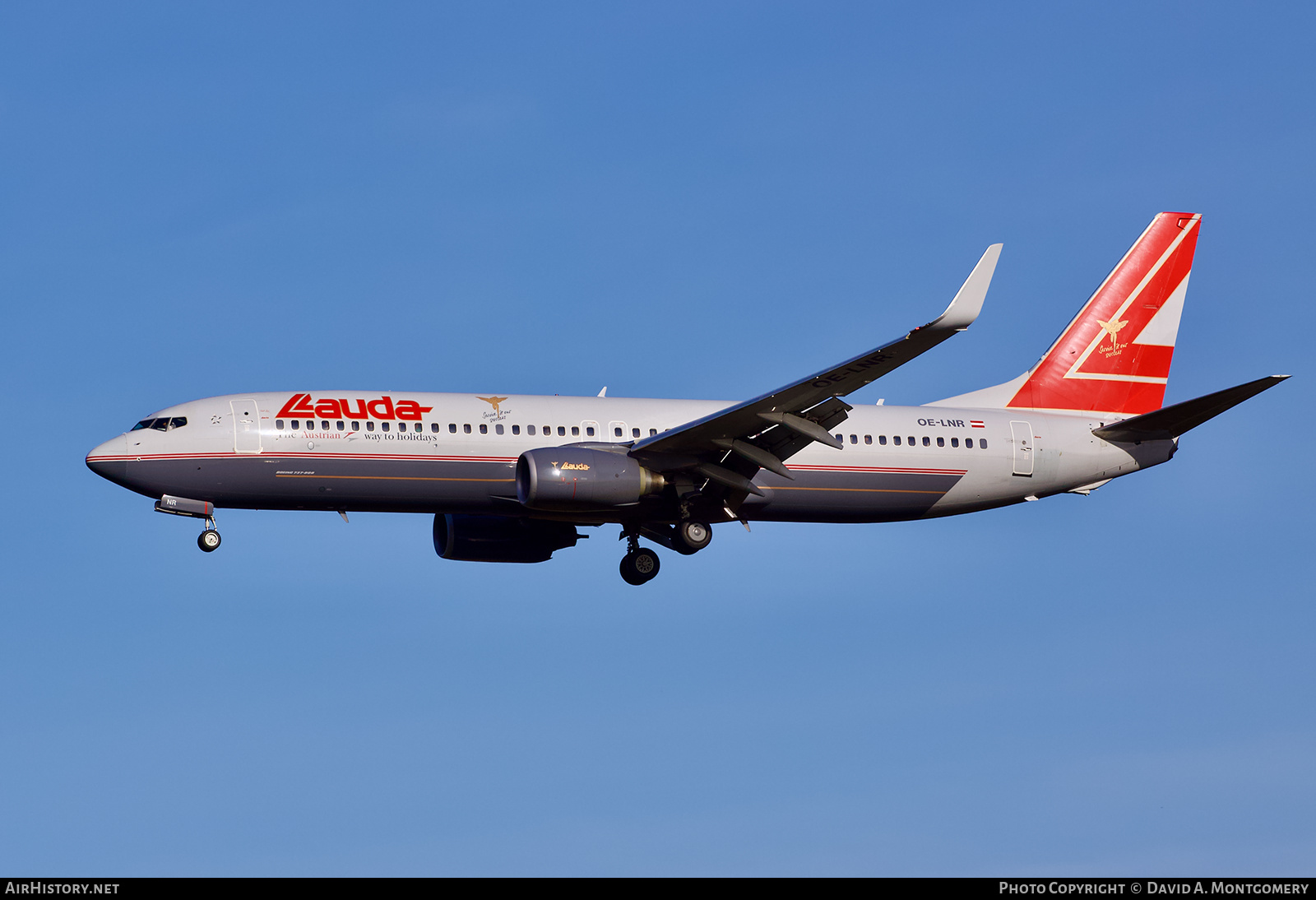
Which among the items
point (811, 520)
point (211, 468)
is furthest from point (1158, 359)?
point (211, 468)

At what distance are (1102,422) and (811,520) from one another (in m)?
9.34

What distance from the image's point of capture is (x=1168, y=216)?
51.4 metres

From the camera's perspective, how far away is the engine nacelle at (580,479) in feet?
133

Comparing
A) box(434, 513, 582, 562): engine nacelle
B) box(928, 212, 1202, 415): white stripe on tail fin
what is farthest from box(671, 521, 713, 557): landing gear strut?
box(928, 212, 1202, 415): white stripe on tail fin

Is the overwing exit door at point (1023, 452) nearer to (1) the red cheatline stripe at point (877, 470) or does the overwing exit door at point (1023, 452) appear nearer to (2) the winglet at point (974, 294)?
(1) the red cheatline stripe at point (877, 470)

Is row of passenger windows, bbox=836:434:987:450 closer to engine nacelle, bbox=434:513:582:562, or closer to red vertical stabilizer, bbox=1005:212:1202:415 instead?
red vertical stabilizer, bbox=1005:212:1202:415

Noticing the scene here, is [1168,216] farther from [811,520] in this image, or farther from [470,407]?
[470,407]

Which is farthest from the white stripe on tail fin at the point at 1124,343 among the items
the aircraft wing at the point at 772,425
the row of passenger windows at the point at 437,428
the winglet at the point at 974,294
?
the winglet at the point at 974,294

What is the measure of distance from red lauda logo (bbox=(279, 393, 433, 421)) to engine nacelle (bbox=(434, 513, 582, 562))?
4.73 metres

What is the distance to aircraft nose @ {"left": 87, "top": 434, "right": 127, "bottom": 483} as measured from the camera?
41250 millimetres

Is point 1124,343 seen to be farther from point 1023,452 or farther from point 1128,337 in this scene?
point 1023,452

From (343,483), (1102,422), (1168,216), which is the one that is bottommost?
(343,483)
